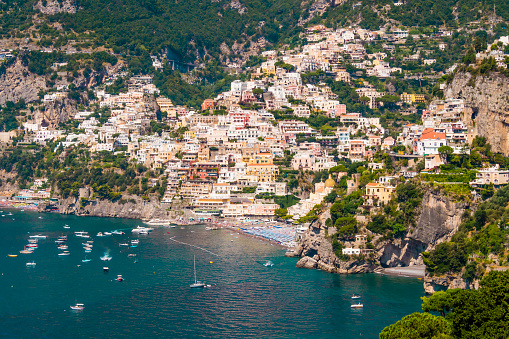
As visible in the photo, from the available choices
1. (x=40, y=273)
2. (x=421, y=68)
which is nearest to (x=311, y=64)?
(x=421, y=68)

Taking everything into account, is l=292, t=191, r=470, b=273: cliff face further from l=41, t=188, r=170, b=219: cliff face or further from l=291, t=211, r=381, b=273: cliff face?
l=41, t=188, r=170, b=219: cliff face

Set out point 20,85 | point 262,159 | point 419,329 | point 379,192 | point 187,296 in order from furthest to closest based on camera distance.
→ 1. point 20,85
2. point 262,159
3. point 379,192
4. point 187,296
5. point 419,329

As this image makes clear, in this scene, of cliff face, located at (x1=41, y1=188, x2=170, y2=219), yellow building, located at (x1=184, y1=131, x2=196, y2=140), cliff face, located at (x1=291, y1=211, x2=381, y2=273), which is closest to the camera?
cliff face, located at (x1=291, y1=211, x2=381, y2=273)

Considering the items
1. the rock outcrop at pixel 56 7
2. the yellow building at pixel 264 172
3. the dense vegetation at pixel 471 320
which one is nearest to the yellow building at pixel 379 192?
the dense vegetation at pixel 471 320

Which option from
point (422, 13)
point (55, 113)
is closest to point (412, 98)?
point (422, 13)

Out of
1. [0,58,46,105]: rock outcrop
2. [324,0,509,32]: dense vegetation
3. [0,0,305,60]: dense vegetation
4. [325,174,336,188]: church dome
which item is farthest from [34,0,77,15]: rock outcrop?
[325,174,336,188]: church dome

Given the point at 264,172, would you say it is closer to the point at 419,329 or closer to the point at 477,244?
the point at 477,244
